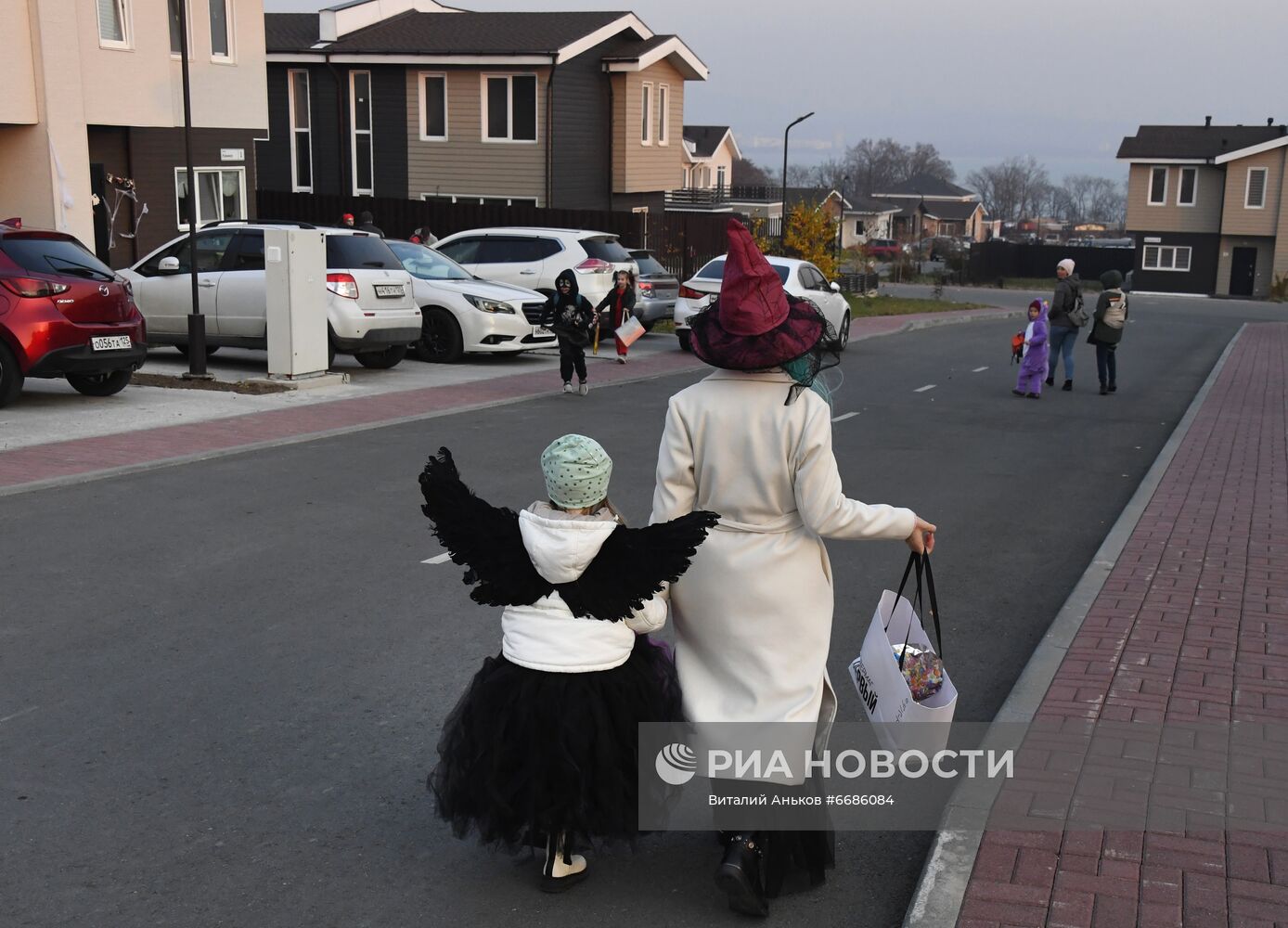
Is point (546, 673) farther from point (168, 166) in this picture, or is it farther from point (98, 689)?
point (168, 166)

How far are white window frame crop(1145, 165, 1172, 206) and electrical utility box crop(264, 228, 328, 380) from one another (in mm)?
59420

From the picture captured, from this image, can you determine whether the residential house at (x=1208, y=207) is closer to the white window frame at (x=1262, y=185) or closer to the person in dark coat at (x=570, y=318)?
the white window frame at (x=1262, y=185)

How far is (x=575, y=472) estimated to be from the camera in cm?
380

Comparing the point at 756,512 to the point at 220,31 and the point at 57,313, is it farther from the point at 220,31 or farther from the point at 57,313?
the point at 220,31

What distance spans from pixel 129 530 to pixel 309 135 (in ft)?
102

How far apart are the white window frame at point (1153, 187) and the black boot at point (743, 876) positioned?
2711 inches

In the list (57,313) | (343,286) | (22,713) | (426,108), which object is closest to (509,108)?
(426,108)

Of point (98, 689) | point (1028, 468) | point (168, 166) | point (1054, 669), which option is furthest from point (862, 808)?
point (168, 166)

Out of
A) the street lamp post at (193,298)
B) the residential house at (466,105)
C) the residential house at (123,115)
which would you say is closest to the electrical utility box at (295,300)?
the street lamp post at (193,298)

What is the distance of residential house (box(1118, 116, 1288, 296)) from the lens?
2470 inches

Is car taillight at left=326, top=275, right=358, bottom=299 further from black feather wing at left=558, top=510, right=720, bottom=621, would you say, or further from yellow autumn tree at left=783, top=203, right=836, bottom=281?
yellow autumn tree at left=783, top=203, right=836, bottom=281

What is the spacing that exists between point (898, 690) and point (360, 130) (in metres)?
35.8

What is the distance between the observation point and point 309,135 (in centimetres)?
3775

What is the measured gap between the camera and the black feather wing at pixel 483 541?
3.87m
